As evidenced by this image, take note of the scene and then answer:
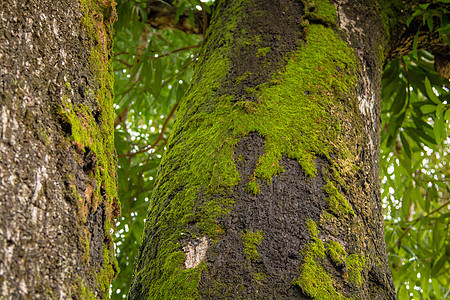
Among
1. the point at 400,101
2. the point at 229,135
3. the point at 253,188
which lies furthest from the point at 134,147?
the point at 253,188

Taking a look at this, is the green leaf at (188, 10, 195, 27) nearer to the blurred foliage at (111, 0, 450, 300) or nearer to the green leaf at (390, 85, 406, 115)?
the blurred foliage at (111, 0, 450, 300)

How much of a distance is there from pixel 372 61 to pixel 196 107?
24.6 inches

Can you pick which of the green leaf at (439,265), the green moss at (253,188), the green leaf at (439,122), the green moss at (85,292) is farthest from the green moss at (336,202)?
the green leaf at (439,265)

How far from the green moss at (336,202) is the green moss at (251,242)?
0.67 feet

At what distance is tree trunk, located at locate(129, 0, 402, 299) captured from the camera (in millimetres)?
907

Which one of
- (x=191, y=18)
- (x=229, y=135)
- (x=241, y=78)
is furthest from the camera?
(x=191, y=18)

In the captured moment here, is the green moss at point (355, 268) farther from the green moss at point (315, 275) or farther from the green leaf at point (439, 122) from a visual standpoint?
the green leaf at point (439, 122)

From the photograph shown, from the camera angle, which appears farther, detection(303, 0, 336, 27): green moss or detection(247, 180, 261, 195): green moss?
A: detection(303, 0, 336, 27): green moss

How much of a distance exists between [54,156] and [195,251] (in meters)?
0.36

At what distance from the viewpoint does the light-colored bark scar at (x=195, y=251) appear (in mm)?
908

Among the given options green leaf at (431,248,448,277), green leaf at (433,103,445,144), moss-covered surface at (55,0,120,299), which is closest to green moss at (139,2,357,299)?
moss-covered surface at (55,0,120,299)

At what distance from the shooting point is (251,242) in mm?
917

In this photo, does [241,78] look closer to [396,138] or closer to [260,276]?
[260,276]

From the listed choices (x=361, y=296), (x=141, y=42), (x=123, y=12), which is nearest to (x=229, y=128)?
(x=361, y=296)
